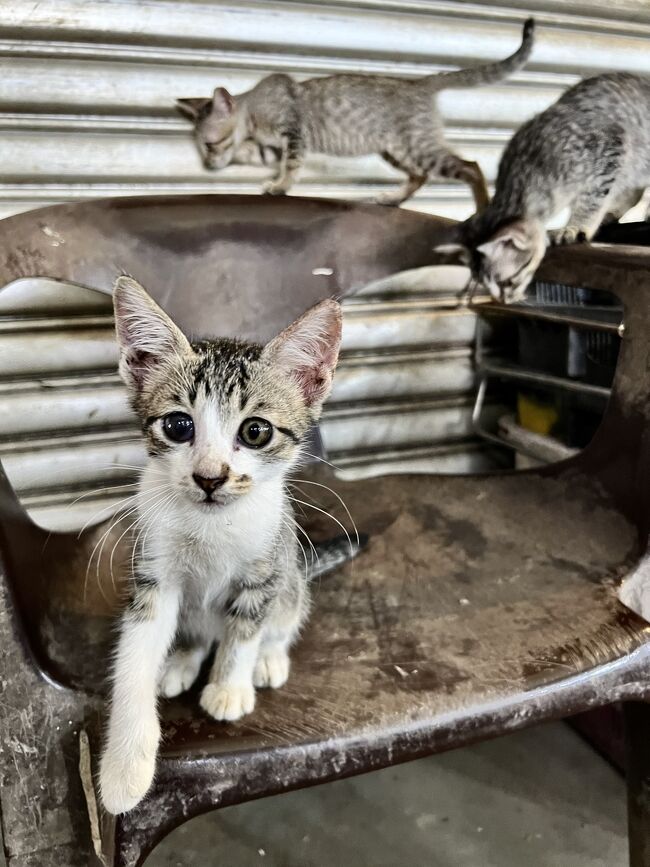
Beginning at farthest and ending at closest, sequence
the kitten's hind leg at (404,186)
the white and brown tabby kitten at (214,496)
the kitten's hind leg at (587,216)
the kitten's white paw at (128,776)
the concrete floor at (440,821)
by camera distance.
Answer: the kitten's hind leg at (404,186)
the kitten's hind leg at (587,216)
the concrete floor at (440,821)
the white and brown tabby kitten at (214,496)
the kitten's white paw at (128,776)

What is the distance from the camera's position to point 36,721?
2.48ft

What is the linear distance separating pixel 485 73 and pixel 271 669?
1.51 metres

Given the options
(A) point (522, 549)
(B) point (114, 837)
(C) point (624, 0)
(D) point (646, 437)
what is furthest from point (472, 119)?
(B) point (114, 837)

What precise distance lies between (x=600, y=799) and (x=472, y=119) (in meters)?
1.73

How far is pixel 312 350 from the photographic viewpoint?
898 mm

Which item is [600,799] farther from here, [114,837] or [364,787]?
[114,837]

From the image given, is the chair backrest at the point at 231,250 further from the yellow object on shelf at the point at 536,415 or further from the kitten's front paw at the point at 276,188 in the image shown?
the yellow object on shelf at the point at 536,415

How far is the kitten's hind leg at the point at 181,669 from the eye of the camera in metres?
0.87

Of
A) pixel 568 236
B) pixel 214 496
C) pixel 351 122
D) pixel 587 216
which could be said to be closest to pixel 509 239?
pixel 568 236

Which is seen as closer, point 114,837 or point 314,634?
point 114,837

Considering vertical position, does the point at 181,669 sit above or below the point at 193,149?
below

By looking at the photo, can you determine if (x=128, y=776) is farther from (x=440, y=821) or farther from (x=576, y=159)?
(x=576, y=159)

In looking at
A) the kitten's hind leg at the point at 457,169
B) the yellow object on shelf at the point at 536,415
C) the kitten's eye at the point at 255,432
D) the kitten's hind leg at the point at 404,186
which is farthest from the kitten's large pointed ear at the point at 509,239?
the kitten's eye at the point at 255,432

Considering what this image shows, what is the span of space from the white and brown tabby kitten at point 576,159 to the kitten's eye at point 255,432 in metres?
0.84
